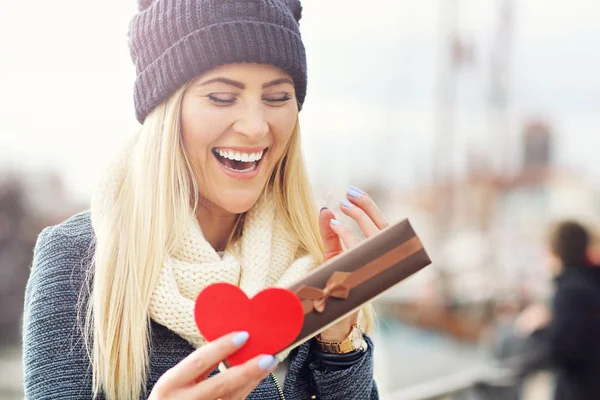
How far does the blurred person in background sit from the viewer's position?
3.54 m

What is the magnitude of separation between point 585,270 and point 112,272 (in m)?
3.07

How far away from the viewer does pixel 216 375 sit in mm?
938

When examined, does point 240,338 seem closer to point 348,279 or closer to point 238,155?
point 348,279

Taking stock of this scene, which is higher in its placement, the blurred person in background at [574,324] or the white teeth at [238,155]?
the white teeth at [238,155]

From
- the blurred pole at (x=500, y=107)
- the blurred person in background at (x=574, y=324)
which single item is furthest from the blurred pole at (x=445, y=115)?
the blurred person in background at (x=574, y=324)

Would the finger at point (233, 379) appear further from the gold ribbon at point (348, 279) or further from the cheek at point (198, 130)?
the cheek at point (198, 130)

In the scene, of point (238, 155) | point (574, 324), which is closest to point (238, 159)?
point (238, 155)

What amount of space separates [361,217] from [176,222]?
35 centimetres

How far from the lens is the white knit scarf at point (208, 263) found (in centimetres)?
124

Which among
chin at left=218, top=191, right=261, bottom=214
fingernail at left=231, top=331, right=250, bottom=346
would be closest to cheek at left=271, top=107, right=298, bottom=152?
chin at left=218, top=191, right=261, bottom=214

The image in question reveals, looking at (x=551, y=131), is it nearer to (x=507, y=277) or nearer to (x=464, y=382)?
(x=507, y=277)

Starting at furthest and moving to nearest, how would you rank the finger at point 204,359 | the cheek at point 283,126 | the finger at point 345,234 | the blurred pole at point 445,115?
the blurred pole at point 445,115 < the cheek at point 283,126 < the finger at point 345,234 < the finger at point 204,359

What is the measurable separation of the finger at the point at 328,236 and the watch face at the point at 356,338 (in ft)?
0.58

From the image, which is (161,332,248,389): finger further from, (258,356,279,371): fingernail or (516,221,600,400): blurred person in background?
(516,221,600,400): blurred person in background
